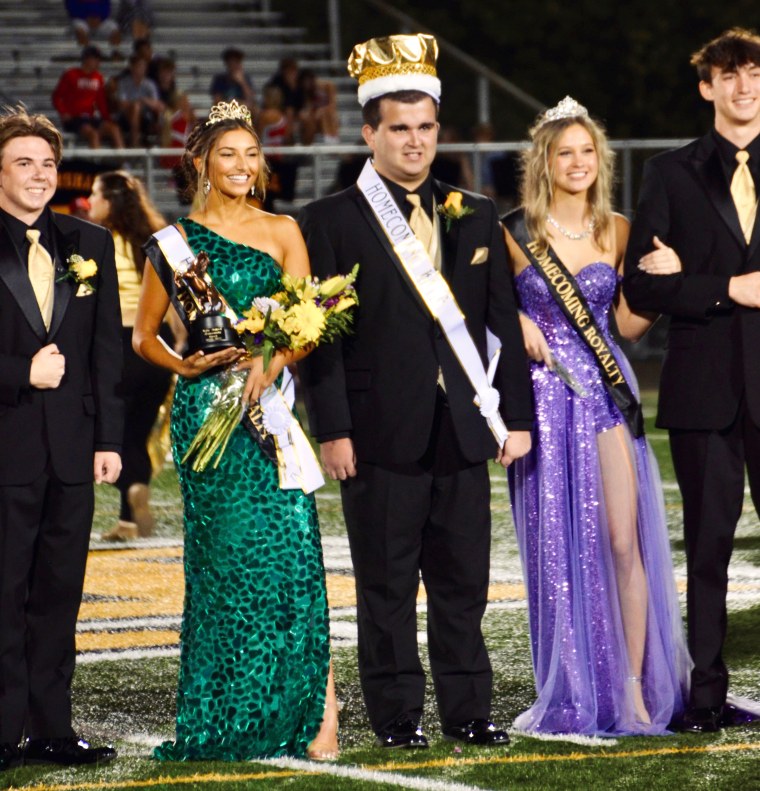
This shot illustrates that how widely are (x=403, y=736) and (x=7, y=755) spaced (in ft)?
3.64

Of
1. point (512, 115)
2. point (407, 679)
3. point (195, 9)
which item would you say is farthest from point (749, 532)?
point (195, 9)

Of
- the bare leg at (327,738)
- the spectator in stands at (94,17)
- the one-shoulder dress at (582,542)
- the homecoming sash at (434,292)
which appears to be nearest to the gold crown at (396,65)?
the homecoming sash at (434,292)

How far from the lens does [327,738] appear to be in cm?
552

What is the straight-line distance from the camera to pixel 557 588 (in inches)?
234

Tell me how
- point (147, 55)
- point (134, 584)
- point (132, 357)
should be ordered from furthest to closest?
1. point (147, 55)
2. point (132, 357)
3. point (134, 584)

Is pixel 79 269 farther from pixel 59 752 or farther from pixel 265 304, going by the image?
A: pixel 59 752

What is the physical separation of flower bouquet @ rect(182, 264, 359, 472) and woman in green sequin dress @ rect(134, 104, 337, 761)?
39 millimetres

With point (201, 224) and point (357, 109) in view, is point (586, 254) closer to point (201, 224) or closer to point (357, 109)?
point (201, 224)

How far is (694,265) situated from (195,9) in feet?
58.5

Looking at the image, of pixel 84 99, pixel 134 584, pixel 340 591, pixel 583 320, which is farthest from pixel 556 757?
pixel 84 99

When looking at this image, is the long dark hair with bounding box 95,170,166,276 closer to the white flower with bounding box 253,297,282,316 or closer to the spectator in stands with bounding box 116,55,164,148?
the white flower with bounding box 253,297,282,316

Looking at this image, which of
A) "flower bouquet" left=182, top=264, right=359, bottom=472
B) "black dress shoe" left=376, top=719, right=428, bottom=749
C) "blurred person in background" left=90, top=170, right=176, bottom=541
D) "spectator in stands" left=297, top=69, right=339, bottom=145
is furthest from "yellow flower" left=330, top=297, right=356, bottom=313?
"spectator in stands" left=297, top=69, right=339, bottom=145

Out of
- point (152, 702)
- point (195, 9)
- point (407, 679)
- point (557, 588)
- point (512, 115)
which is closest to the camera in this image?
point (407, 679)

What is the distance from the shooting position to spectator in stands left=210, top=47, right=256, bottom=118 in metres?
19.4
